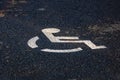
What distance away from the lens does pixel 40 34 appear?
20.4 feet

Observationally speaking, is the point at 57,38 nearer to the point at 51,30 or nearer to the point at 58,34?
the point at 58,34

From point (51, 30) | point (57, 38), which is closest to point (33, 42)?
point (57, 38)

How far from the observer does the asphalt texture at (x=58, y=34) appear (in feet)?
15.9

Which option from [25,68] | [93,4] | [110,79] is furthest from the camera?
[93,4]

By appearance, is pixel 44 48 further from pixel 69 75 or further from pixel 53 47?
pixel 69 75

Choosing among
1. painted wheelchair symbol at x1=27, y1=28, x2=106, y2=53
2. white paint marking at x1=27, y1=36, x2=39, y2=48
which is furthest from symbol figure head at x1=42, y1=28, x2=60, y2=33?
white paint marking at x1=27, y1=36, x2=39, y2=48

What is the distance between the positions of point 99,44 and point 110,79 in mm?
1286

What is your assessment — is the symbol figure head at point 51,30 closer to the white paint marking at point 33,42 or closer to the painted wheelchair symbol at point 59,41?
the painted wheelchair symbol at point 59,41

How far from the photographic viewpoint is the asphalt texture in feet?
15.9

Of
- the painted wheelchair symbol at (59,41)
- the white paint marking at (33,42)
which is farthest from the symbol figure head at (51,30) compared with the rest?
the white paint marking at (33,42)

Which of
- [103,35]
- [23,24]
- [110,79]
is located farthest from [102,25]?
[110,79]

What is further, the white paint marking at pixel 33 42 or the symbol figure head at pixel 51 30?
→ the symbol figure head at pixel 51 30

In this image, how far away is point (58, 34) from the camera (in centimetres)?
620

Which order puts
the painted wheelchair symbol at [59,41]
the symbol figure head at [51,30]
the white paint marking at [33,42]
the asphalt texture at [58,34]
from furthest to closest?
the symbol figure head at [51,30], the white paint marking at [33,42], the painted wheelchair symbol at [59,41], the asphalt texture at [58,34]
